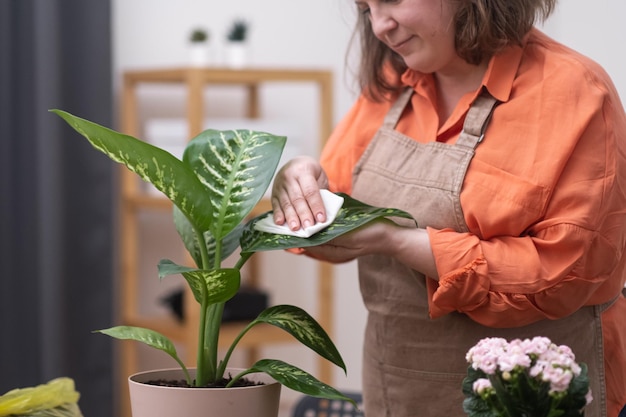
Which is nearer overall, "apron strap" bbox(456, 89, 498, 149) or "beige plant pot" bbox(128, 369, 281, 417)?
"beige plant pot" bbox(128, 369, 281, 417)

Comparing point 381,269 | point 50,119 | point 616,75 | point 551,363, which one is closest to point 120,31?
point 50,119

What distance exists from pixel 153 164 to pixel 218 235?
0.13 m

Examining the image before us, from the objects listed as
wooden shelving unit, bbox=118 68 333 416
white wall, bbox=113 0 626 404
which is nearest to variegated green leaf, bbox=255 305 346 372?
wooden shelving unit, bbox=118 68 333 416

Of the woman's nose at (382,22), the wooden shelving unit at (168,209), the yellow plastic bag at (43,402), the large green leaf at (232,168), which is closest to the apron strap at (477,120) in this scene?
the woman's nose at (382,22)

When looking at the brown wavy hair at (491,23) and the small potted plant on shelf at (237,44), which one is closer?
the brown wavy hair at (491,23)

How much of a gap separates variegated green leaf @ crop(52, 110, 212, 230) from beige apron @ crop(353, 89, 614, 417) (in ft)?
1.39

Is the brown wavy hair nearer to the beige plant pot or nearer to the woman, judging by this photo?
the woman

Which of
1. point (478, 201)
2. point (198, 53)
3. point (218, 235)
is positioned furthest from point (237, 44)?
point (218, 235)

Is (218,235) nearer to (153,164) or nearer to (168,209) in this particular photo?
(153,164)

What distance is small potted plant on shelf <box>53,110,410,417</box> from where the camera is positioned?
1018 mm

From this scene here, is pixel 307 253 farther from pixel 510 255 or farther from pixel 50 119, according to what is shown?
pixel 50 119

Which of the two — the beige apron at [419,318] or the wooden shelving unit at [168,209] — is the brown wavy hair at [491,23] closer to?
the beige apron at [419,318]

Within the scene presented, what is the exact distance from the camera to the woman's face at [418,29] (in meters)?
1.31

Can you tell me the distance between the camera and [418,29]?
1319 mm
